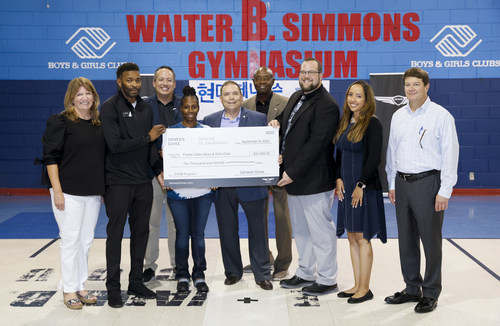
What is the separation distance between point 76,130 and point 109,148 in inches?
9.7

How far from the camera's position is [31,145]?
319 inches

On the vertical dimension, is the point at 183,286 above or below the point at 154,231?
below

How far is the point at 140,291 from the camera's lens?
362cm

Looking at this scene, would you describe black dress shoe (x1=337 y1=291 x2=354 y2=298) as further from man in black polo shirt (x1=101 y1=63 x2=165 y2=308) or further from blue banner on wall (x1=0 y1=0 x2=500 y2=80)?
blue banner on wall (x1=0 y1=0 x2=500 y2=80)

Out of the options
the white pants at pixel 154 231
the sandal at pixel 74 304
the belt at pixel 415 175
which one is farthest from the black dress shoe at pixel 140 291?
the belt at pixel 415 175

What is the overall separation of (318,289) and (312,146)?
1087 mm

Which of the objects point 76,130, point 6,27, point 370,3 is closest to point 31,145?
point 6,27

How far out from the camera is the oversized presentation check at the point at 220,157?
12.1ft

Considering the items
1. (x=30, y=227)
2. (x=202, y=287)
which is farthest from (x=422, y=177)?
(x=30, y=227)

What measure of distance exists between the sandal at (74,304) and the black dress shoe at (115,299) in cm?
20

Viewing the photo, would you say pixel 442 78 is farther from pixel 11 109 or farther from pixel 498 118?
pixel 11 109

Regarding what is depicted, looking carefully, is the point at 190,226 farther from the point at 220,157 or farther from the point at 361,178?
the point at 361,178

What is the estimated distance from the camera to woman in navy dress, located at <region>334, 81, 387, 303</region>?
340 cm

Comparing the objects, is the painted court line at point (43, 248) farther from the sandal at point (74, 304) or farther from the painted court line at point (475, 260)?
the painted court line at point (475, 260)
